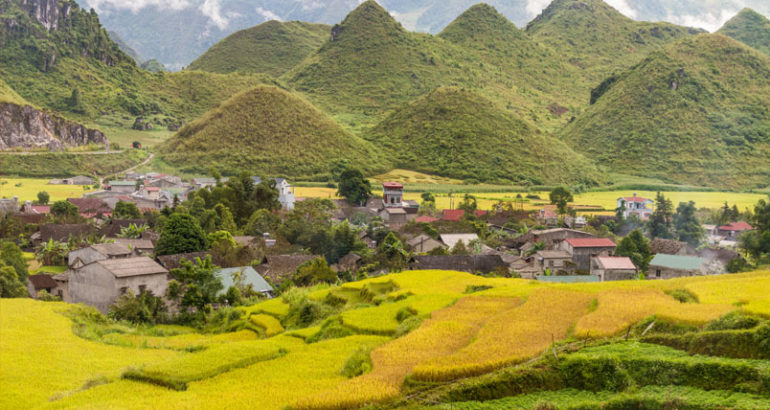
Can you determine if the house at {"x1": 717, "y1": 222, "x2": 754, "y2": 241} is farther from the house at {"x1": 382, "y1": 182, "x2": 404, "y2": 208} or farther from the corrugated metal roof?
the corrugated metal roof

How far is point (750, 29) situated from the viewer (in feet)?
505

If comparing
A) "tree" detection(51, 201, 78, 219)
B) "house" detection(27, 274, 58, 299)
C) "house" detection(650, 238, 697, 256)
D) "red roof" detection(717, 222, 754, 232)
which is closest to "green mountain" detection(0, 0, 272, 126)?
"tree" detection(51, 201, 78, 219)

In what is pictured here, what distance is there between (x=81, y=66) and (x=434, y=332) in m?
130

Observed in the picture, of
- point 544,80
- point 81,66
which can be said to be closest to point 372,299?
point 81,66

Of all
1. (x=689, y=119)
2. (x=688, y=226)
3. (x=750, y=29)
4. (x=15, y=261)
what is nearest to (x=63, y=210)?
(x=15, y=261)

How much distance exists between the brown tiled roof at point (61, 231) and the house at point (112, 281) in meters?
14.8

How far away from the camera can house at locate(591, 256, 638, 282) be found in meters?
34.6

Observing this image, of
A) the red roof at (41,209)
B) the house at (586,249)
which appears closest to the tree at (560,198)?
the house at (586,249)

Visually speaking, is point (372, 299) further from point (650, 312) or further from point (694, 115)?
point (694, 115)

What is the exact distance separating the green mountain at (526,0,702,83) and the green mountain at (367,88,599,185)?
273ft

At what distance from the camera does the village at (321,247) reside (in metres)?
29.9

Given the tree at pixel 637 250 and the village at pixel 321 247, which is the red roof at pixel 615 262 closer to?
the village at pixel 321 247

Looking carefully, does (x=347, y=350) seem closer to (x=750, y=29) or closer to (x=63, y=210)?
(x=63, y=210)

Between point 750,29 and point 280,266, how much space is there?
520 feet
